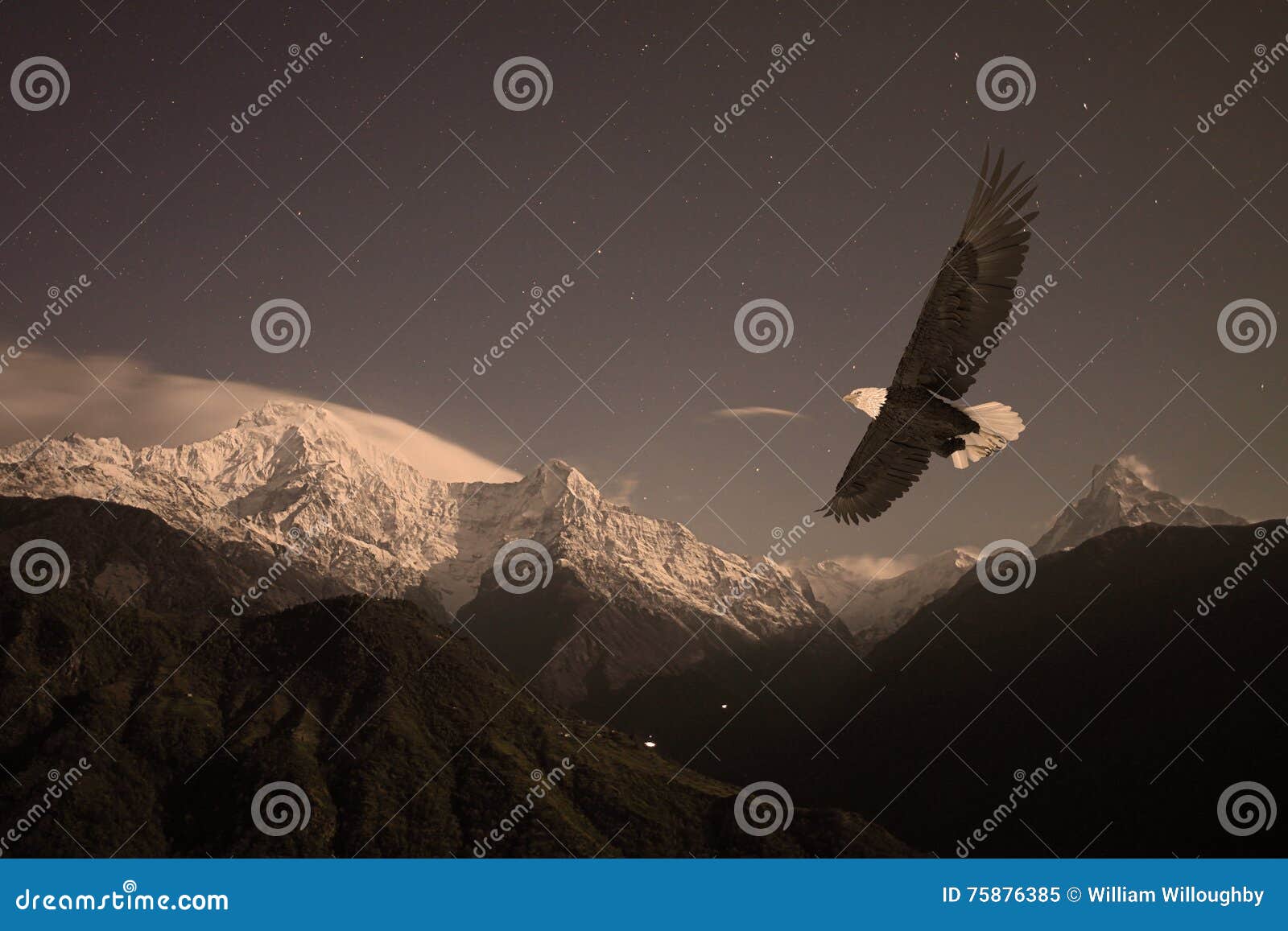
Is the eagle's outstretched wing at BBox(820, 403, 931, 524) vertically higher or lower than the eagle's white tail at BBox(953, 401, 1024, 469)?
lower

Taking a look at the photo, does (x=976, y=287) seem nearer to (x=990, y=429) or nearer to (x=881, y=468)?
(x=990, y=429)

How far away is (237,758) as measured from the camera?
9769 centimetres

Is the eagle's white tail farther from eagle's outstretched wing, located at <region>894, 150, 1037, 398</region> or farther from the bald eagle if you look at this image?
eagle's outstretched wing, located at <region>894, 150, 1037, 398</region>

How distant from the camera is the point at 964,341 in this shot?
35.6ft

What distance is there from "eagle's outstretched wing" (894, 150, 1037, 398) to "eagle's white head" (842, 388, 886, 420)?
1.86ft

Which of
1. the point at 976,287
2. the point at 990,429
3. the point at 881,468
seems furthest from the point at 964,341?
the point at 881,468

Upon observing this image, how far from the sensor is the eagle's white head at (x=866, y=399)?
1098 cm

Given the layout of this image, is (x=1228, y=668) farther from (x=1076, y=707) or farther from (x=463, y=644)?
(x=463, y=644)

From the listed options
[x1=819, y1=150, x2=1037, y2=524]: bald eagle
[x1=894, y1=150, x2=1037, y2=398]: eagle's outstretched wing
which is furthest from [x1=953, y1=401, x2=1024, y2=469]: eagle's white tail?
[x1=894, y1=150, x2=1037, y2=398]: eagle's outstretched wing

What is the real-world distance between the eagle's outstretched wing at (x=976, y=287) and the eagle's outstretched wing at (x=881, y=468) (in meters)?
1.00

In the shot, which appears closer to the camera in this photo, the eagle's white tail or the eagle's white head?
the eagle's white head

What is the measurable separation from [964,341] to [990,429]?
180 centimetres

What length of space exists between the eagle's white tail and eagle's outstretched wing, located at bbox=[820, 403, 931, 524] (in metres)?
0.67

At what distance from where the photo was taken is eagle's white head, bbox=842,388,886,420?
10977mm
